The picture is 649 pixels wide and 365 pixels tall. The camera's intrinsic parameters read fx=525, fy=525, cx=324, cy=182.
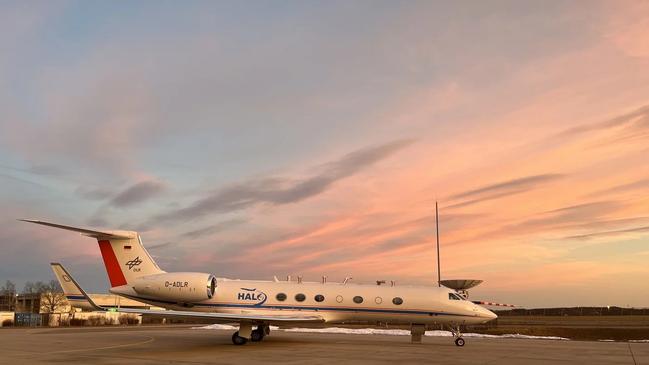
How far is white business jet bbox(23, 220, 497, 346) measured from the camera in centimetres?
2238

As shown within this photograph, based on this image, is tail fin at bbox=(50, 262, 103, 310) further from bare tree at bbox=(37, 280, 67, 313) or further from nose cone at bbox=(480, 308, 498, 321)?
bare tree at bbox=(37, 280, 67, 313)

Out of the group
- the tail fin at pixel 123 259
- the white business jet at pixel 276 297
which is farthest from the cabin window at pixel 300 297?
the tail fin at pixel 123 259

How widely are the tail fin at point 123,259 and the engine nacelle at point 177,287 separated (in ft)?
2.80

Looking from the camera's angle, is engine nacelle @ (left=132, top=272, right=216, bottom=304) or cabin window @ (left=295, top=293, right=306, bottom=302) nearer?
engine nacelle @ (left=132, top=272, right=216, bottom=304)

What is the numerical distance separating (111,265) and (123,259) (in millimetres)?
593

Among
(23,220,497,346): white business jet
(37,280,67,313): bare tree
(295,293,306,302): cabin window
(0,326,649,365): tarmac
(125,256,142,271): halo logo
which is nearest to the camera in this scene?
(0,326,649,365): tarmac

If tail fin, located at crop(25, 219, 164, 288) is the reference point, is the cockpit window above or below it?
below

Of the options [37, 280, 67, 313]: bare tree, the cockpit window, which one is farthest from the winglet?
[37, 280, 67, 313]: bare tree

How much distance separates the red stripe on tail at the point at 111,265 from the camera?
23219mm

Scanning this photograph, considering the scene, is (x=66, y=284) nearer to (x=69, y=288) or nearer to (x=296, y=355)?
(x=69, y=288)

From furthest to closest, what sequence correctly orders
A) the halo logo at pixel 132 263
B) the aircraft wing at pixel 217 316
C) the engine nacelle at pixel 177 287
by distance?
the halo logo at pixel 132 263, the engine nacelle at pixel 177 287, the aircraft wing at pixel 217 316

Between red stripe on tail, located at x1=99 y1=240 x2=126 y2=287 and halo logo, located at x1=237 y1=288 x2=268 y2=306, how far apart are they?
5.31 metres

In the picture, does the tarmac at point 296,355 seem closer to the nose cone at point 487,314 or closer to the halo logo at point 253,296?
the nose cone at point 487,314

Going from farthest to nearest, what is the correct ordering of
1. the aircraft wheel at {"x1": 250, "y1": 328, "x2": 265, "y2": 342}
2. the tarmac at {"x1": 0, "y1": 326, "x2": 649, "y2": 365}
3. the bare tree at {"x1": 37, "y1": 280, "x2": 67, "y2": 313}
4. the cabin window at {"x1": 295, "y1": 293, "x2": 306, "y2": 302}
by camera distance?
the bare tree at {"x1": 37, "y1": 280, "x2": 67, "y2": 313}, the aircraft wheel at {"x1": 250, "y1": 328, "x2": 265, "y2": 342}, the cabin window at {"x1": 295, "y1": 293, "x2": 306, "y2": 302}, the tarmac at {"x1": 0, "y1": 326, "x2": 649, "y2": 365}
